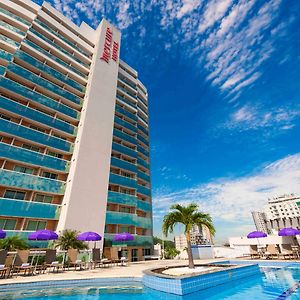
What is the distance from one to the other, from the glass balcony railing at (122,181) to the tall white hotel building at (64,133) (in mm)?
150

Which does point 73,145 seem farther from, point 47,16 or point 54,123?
point 47,16

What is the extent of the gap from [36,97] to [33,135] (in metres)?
5.64

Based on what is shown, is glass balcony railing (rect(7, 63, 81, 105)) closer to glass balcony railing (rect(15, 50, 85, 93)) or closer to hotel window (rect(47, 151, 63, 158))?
glass balcony railing (rect(15, 50, 85, 93))

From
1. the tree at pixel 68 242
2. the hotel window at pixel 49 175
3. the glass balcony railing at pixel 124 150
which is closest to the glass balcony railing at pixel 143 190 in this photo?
the glass balcony railing at pixel 124 150

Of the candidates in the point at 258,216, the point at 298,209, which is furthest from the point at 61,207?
the point at 258,216

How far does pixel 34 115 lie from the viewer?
26.8 meters

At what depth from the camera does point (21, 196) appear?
23.7m

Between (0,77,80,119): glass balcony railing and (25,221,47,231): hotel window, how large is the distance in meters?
15.2

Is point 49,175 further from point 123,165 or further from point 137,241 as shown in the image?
point 137,241

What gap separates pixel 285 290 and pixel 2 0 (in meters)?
44.1

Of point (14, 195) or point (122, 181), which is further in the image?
point (122, 181)

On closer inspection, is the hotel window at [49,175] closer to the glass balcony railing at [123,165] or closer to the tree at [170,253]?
the glass balcony railing at [123,165]

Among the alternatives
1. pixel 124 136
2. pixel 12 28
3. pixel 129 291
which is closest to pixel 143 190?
pixel 124 136

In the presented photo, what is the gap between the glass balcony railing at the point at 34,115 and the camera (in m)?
24.8
